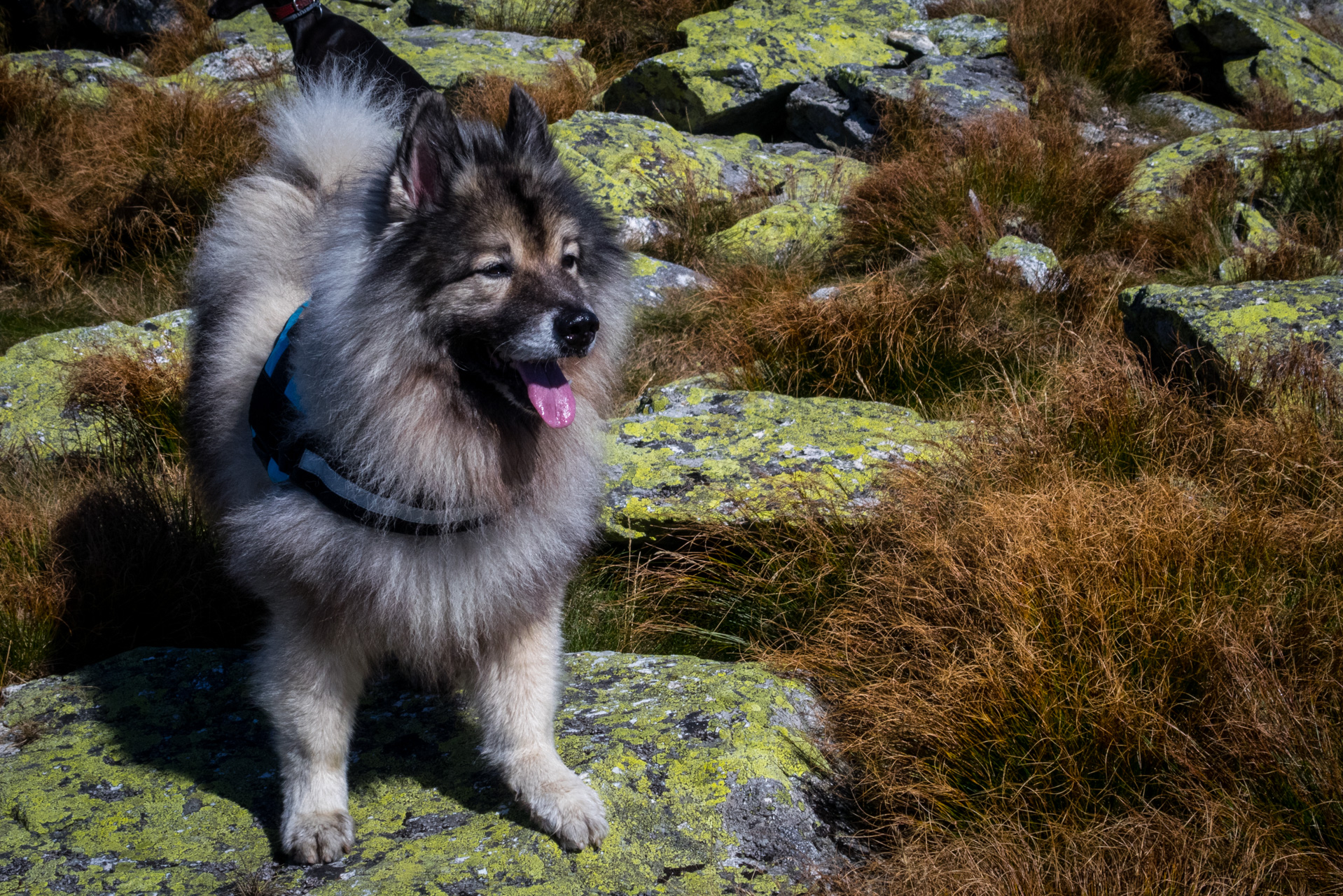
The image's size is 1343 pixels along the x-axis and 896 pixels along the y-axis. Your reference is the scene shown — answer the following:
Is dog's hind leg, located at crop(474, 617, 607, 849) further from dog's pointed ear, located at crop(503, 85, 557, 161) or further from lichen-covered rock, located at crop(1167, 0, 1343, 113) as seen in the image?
lichen-covered rock, located at crop(1167, 0, 1343, 113)

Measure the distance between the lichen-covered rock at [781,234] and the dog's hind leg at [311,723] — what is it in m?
4.40

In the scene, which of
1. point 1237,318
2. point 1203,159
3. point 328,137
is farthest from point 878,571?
point 1203,159

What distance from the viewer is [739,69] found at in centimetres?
823

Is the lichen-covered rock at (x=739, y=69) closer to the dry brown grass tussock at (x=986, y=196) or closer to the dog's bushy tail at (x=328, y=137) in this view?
the dry brown grass tussock at (x=986, y=196)

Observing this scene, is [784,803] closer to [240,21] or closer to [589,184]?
[589,184]

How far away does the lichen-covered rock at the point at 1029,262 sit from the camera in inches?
213

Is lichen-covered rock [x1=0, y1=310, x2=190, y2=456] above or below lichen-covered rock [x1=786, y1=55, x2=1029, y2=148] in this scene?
below

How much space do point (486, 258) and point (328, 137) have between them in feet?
3.42

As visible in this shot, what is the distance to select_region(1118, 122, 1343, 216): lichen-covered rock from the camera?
250 inches

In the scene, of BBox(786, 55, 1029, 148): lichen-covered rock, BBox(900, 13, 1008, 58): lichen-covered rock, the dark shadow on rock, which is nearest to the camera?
the dark shadow on rock

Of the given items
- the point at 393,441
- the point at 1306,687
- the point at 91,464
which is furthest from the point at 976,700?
the point at 91,464

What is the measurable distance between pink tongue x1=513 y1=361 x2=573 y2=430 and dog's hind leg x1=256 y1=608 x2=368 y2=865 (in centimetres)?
81

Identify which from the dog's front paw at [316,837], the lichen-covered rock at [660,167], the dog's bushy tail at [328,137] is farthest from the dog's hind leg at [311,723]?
the lichen-covered rock at [660,167]

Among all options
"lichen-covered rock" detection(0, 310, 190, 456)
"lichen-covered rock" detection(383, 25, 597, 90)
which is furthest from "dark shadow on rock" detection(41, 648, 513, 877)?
"lichen-covered rock" detection(383, 25, 597, 90)
